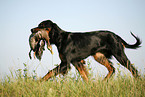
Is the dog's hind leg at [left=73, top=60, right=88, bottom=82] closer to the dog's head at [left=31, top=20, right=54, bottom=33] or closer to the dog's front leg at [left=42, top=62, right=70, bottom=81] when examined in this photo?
the dog's front leg at [left=42, top=62, right=70, bottom=81]

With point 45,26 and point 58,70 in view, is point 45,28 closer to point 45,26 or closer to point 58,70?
point 45,26

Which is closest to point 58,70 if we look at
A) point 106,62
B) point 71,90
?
point 71,90

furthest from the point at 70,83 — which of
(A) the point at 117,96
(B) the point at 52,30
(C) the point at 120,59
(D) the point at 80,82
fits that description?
(C) the point at 120,59

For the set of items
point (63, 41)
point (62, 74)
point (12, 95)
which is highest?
point (63, 41)

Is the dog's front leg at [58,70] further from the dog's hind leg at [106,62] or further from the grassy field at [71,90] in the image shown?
the dog's hind leg at [106,62]

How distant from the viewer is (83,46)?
4.24 metres

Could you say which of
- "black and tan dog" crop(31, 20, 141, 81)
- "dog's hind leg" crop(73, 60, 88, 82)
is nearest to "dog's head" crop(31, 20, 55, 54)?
"black and tan dog" crop(31, 20, 141, 81)

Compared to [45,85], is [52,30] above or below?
above

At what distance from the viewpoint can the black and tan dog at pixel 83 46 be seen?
158 inches

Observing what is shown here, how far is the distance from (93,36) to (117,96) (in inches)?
73.2

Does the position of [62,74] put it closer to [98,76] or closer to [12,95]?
[98,76]

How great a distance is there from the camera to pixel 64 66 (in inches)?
150

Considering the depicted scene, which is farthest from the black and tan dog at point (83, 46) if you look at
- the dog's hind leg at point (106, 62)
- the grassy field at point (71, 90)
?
the grassy field at point (71, 90)

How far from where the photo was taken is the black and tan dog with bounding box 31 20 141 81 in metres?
4.02
